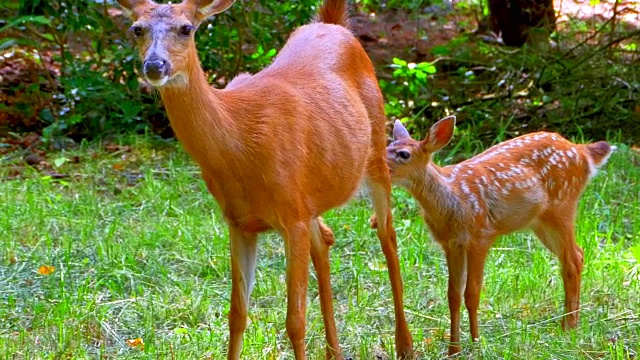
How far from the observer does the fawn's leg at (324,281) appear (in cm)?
465

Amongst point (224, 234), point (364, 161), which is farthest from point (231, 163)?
point (224, 234)

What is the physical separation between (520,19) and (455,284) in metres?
6.21

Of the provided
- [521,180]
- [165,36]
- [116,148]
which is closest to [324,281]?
[521,180]

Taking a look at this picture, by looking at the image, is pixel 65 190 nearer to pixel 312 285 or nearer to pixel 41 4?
pixel 41 4

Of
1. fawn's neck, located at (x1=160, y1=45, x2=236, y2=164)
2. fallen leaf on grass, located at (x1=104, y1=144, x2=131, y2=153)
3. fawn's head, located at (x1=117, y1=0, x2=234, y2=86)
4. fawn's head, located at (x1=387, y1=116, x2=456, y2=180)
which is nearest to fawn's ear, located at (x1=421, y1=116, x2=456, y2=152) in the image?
fawn's head, located at (x1=387, y1=116, x2=456, y2=180)

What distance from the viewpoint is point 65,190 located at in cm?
742

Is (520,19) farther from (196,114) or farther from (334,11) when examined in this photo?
(196,114)

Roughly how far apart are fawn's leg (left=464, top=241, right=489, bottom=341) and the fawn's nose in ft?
6.63

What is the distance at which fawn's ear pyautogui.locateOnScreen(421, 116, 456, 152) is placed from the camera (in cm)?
532

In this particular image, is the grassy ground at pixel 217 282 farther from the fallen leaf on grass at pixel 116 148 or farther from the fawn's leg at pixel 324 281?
the fallen leaf on grass at pixel 116 148

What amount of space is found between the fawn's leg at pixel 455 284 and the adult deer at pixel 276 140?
0.72 ft

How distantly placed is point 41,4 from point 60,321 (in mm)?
3921

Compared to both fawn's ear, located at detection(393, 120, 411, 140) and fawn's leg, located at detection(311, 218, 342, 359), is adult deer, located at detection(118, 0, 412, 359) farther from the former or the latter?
fawn's ear, located at detection(393, 120, 411, 140)

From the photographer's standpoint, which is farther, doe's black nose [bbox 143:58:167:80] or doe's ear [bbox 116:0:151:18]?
doe's ear [bbox 116:0:151:18]
